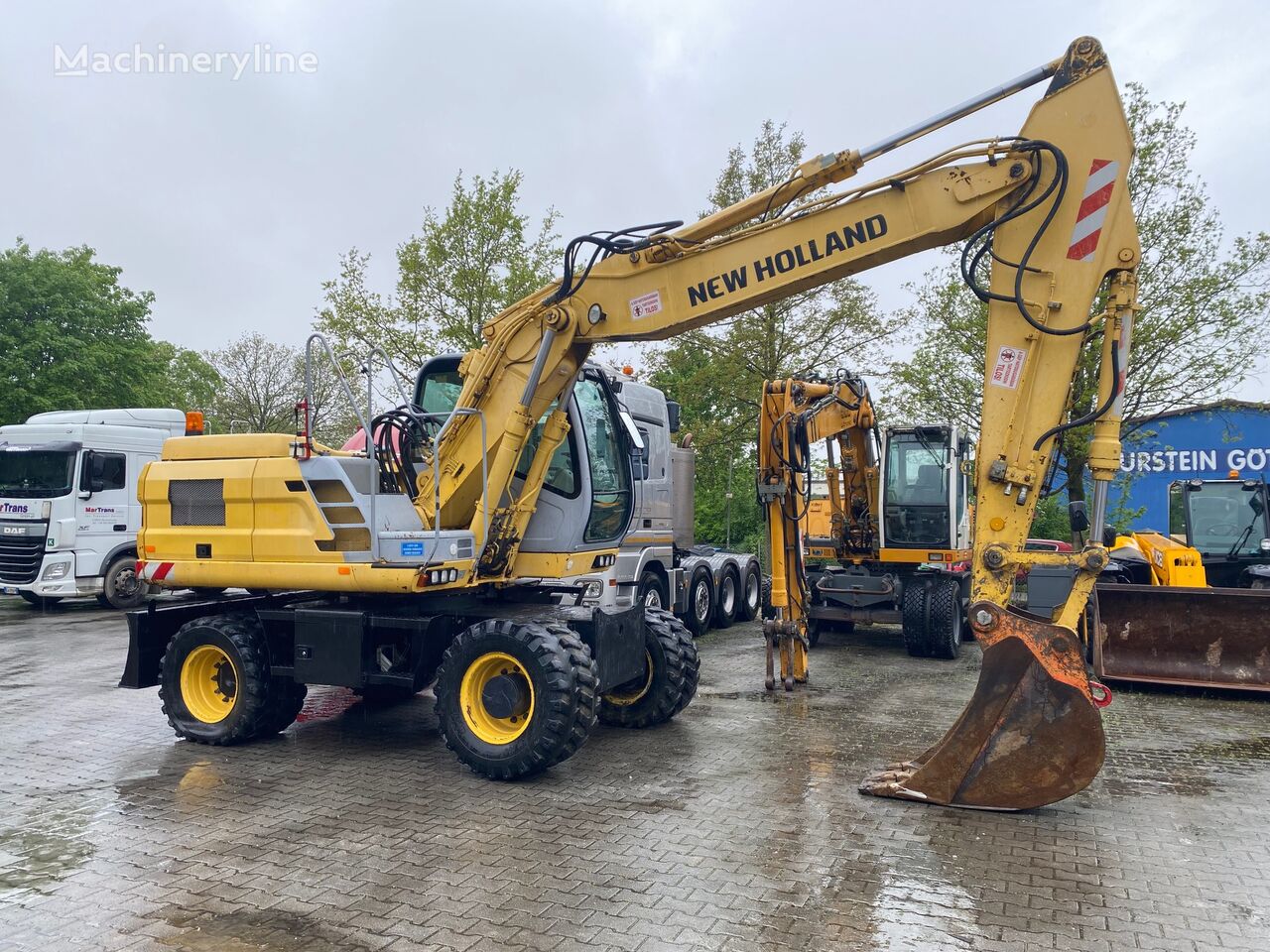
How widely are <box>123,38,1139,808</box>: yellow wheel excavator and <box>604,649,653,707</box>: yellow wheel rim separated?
18mm

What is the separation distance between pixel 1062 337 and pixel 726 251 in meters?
2.17

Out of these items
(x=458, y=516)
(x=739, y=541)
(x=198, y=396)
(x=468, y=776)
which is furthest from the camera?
(x=198, y=396)

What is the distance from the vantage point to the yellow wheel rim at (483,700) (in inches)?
237

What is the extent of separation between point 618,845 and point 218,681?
3849mm

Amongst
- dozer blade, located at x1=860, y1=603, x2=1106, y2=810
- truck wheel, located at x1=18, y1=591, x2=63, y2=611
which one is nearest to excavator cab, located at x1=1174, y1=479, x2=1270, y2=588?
dozer blade, located at x1=860, y1=603, x2=1106, y2=810

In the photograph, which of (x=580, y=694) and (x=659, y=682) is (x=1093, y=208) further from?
(x=659, y=682)

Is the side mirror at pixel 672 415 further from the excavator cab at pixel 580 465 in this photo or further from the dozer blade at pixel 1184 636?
the dozer blade at pixel 1184 636

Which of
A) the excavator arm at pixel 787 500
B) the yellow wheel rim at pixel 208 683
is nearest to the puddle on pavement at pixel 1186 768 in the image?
the excavator arm at pixel 787 500

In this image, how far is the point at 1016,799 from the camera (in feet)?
17.0

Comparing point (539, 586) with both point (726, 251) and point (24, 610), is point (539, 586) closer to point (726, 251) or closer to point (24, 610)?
point (726, 251)

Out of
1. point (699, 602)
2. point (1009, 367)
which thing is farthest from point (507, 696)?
point (699, 602)

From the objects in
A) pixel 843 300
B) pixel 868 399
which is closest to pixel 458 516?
pixel 868 399

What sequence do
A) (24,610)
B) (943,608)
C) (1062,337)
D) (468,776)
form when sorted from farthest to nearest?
(24,610)
(943,608)
(468,776)
(1062,337)

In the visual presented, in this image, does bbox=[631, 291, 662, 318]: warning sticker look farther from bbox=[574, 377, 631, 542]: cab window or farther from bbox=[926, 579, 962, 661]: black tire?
bbox=[926, 579, 962, 661]: black tire
